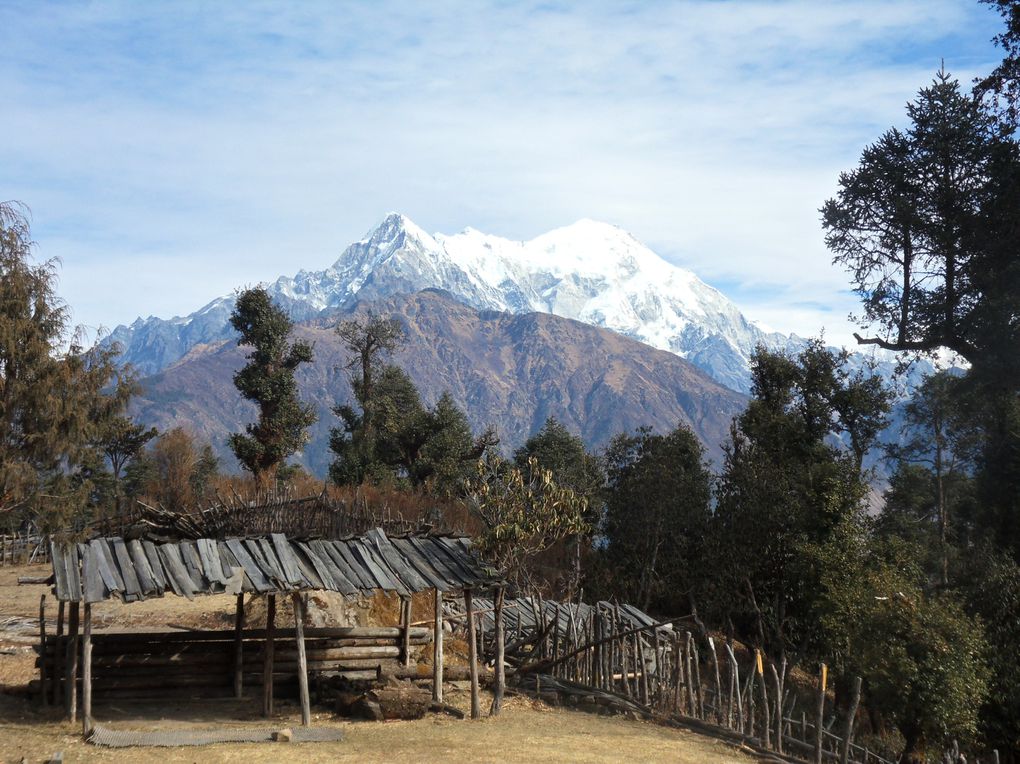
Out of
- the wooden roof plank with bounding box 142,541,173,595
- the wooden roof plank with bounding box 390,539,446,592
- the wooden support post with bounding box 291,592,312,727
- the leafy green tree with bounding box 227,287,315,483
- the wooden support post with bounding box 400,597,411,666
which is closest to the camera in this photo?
the wooden roof plank with bounding box 142,541,173,595

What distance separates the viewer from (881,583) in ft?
64.5

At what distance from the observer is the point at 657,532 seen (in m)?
33.5

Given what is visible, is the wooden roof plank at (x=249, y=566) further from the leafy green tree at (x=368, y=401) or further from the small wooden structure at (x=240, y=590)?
the leafy green tree at (x=368, y=401)

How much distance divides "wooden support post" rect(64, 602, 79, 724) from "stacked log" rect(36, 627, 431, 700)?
0.55 m

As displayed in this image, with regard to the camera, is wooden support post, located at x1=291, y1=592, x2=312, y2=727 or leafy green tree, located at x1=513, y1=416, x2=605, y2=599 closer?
wooden support post, located at x1=291, y1=592, x2=312, y2=727

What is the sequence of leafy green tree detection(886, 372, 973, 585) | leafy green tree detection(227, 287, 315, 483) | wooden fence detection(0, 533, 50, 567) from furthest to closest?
1. leafy green tree detection(227, 287, 315, 483)
2. leafy green tree detection(886, 372, 973, 585)
3. wooden fence detection(0, 533, 50, 567)

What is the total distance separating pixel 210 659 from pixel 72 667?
8.79 feet

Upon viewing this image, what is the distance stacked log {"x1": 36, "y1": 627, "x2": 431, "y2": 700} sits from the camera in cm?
1566

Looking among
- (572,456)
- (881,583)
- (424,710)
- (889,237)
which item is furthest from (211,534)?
(572,456)

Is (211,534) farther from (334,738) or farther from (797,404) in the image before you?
(797,404)

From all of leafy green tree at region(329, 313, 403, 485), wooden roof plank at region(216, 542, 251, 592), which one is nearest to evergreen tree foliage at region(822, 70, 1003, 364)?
wooden roof plank at region(216, 542, 251, 592)

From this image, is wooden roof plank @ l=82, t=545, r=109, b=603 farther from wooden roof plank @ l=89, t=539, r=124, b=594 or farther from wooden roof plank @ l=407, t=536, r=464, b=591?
wooden roof plank @ l=407, t=536, r=464, b=591

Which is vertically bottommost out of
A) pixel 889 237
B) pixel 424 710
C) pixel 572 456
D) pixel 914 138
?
pixel 424 710

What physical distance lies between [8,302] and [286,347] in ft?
82.3
